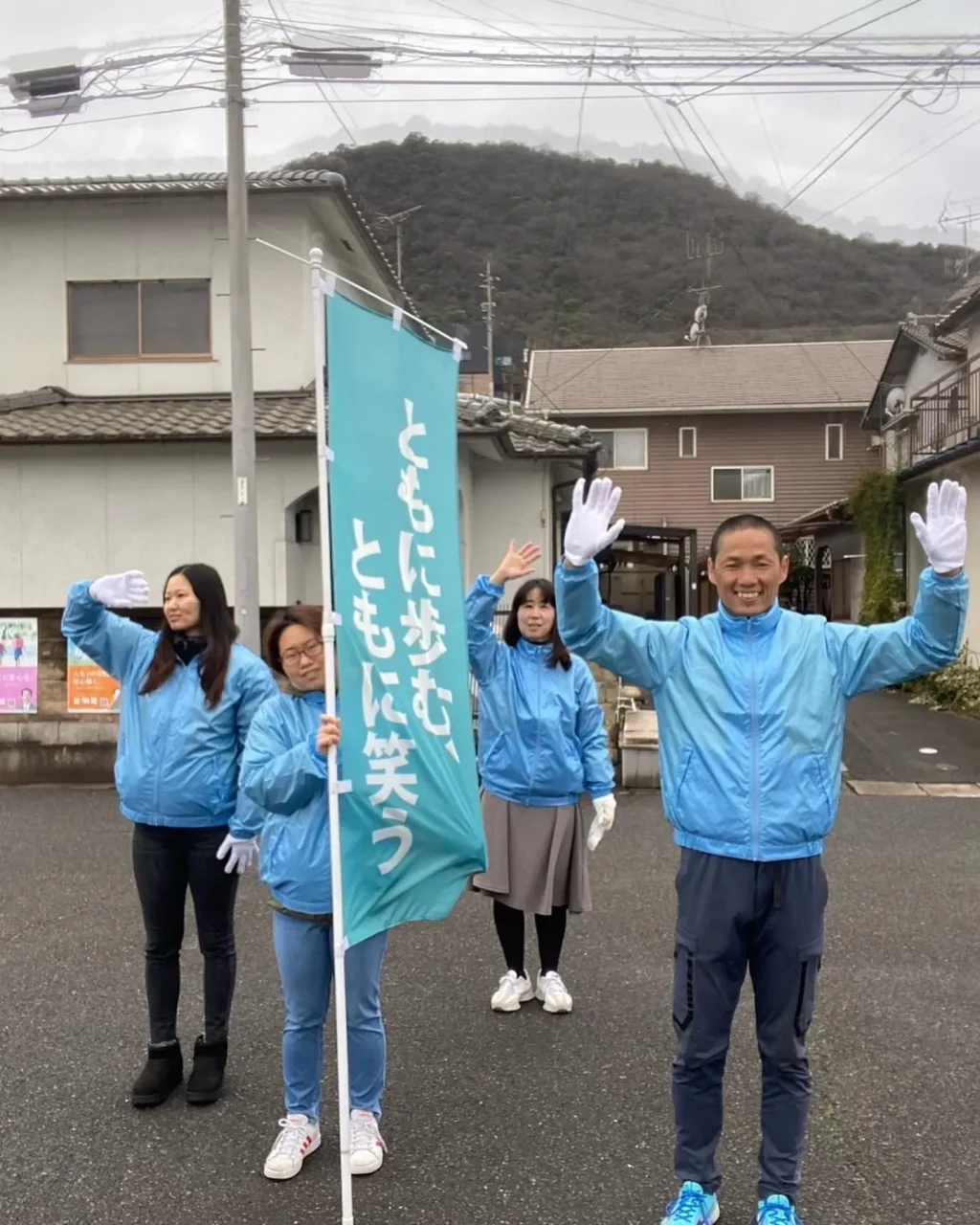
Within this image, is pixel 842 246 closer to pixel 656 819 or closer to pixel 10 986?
pixel 656 819

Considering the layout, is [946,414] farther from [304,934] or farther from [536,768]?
[304,934]

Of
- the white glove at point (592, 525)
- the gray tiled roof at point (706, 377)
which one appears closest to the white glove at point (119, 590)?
the white glove at point (592, 525)

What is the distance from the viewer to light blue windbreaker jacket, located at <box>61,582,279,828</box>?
3.42 meters

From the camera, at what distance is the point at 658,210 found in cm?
2202

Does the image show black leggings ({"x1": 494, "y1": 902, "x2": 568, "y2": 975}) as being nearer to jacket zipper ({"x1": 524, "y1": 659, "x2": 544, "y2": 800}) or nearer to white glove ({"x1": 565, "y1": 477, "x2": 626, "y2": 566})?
jacket zipper ({"x1": 524, "y1": 659, "x2": 544, "y2": 800})

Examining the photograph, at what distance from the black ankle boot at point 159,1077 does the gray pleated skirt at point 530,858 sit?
1.36 m

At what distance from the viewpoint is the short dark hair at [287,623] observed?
3.03 metres

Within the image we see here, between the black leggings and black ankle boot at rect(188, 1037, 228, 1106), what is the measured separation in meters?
1.28

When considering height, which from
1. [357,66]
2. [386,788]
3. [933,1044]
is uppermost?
[357,66]

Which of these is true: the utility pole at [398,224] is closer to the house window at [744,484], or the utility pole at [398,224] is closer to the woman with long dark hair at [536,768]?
the house window at [744,484]

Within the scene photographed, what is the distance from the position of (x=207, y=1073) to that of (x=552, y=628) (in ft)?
7.06

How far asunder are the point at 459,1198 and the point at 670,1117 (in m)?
0.84

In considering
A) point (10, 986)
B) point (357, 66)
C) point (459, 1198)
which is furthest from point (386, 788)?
point (357, 66)

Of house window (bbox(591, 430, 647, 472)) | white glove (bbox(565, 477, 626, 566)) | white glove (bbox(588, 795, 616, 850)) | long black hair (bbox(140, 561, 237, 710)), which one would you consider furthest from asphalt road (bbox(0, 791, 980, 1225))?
house window (bbox(591, 430, 647, 472))
